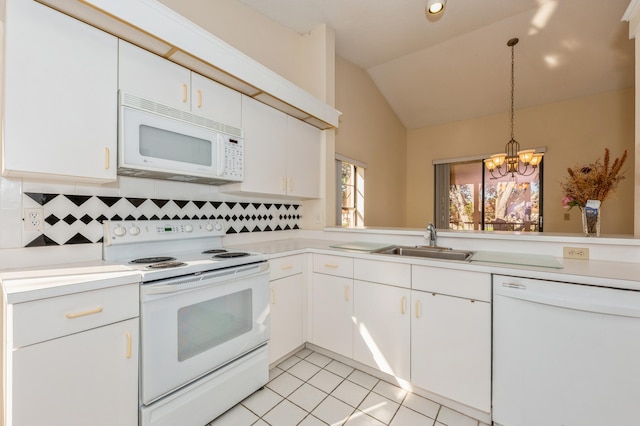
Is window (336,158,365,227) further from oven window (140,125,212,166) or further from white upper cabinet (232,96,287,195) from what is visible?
oven window (140,125,212,166)

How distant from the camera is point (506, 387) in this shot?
1414 millimetres

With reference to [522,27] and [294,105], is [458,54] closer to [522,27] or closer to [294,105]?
[522,27]

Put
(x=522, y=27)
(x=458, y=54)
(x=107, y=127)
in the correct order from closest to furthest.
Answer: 1. (x=107, y=127)
2. (x=522, y=27)
3. (x=458, y=54)

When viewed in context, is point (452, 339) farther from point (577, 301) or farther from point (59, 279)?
point (59, 279)

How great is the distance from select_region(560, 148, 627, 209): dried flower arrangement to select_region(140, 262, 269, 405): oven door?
80.5 inches

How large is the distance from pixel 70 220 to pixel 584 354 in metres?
2.66

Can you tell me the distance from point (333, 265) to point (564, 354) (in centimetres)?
136

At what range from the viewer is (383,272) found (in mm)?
1844

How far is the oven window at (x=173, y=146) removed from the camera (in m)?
1.52

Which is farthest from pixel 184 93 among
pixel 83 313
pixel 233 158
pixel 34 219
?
pixel 83 313

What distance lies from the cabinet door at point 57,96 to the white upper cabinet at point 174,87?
7 cm

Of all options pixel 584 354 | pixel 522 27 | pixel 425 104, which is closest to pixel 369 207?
pixel 425 104

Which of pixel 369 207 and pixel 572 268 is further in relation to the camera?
pixel 369 207

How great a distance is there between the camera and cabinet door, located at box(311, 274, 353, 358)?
202 cm
